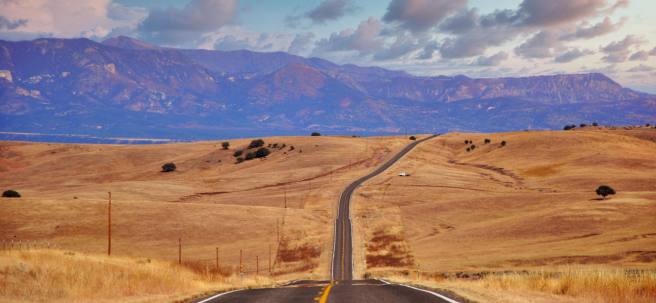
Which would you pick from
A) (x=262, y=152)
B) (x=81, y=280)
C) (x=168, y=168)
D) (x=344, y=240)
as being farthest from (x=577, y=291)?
(x=262, y=152)

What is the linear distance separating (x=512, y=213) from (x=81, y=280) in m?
73.5

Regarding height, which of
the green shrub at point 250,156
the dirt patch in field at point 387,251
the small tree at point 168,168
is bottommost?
the dirt patch in field at point 387,251

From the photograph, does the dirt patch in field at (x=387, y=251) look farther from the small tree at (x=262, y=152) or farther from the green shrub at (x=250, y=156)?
the small tree at (x=262, y=152)

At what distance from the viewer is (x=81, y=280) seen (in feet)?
77.5

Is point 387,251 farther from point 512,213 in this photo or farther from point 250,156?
point 250,156

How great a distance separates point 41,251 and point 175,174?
501 ft

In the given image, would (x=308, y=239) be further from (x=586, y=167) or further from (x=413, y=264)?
(x=586, y=167)

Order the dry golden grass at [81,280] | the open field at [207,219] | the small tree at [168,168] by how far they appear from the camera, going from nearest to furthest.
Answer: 1. the dry golden grass at [81,280]
2. the open field at [207,219]
3. the small tree at [168,168]

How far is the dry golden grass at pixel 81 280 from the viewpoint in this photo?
21.3 metres

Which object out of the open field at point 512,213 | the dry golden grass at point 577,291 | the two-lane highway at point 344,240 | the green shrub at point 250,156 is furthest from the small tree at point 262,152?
the dry golden grass at point 577,291

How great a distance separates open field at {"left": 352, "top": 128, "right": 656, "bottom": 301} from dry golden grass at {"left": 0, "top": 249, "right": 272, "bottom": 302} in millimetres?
25949

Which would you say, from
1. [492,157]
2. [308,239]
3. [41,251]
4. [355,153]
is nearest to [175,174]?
[355,153]

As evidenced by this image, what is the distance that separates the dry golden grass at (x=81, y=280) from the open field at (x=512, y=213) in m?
25.9

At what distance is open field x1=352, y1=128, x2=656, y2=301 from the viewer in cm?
5512
